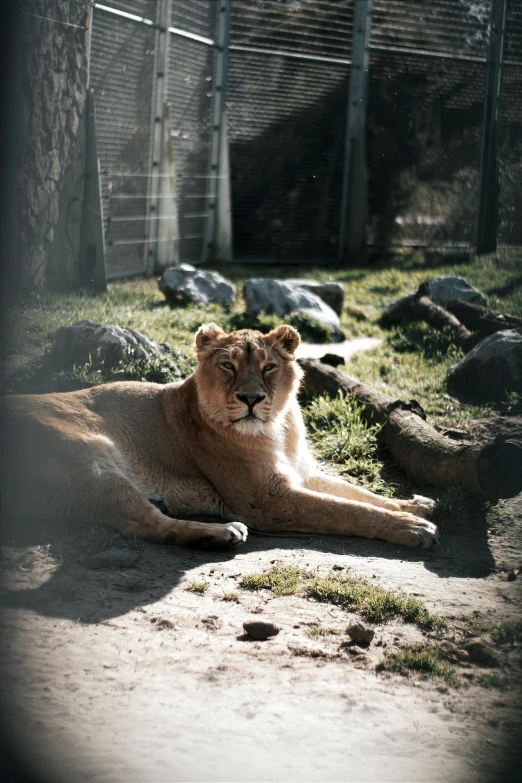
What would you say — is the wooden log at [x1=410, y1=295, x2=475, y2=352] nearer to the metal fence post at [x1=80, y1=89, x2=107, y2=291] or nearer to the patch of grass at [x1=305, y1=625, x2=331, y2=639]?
the metal fence post at [x1=80, y1=89, x2=107, y2=291]

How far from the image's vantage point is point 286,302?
401 inches

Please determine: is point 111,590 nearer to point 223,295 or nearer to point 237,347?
point 237,347

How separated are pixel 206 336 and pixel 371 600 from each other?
1.94 metres

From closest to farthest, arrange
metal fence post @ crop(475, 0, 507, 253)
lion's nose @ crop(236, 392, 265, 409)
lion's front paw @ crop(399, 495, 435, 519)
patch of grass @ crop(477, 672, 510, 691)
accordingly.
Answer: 1. patch of grass @ crop(477, 672, 510, 691)
2. lion's nose @ crop(236, 392, 265, 409)
3. lion's front paw @ crop(399, 495, 435, 519)
4. metal fence post @ crop(475, 0, 507, 253)

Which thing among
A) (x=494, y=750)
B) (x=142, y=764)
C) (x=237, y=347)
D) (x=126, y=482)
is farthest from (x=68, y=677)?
(x=237, y=347)

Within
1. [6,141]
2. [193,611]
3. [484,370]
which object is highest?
[6,141]

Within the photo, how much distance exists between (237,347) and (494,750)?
2766 millimetres

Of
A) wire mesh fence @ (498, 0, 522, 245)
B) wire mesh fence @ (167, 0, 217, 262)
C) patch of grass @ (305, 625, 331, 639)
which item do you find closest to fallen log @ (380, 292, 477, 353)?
wire mesh fence @ (498, 0, 522, 245)

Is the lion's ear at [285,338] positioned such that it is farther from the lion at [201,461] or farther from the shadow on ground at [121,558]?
the shadow on ground at [121,558]

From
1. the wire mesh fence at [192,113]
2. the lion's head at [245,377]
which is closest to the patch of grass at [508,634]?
the lion's head at [245,377]

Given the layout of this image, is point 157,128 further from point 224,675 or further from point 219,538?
point 224,675

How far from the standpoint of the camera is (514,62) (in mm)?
10852

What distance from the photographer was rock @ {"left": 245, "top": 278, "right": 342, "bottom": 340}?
32.4 feet

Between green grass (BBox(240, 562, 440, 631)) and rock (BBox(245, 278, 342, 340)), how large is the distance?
5.70 m
